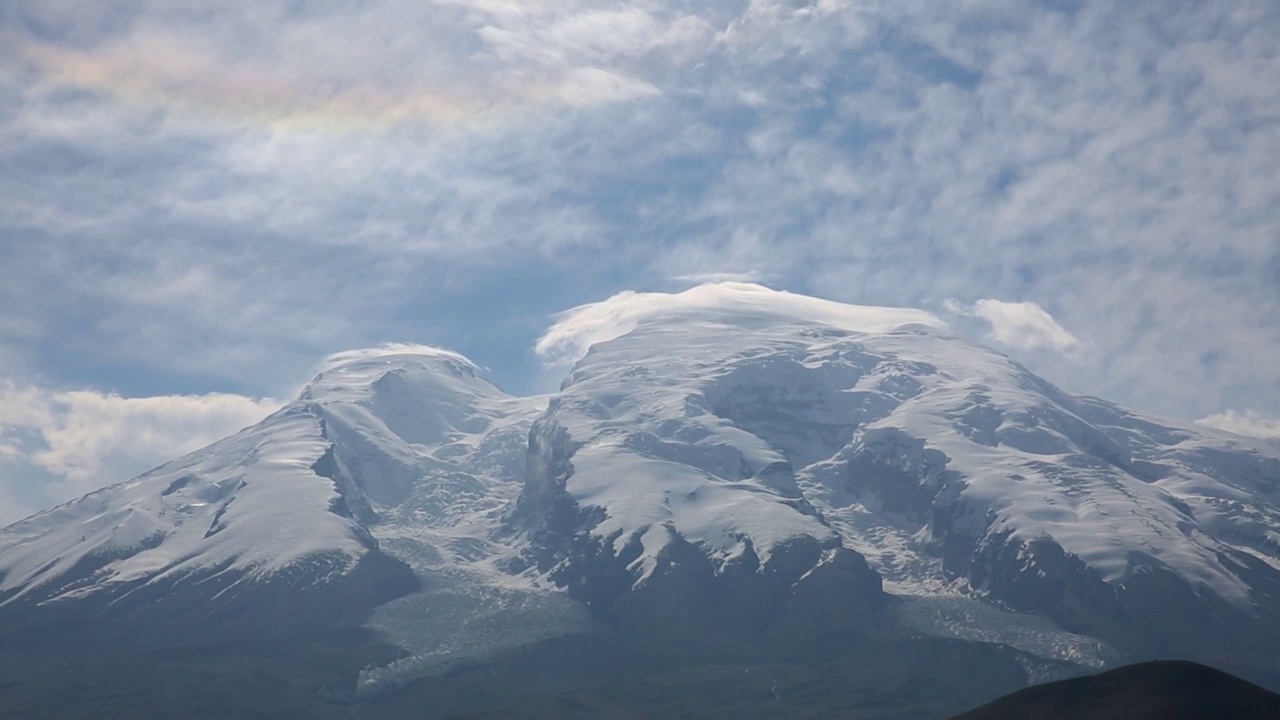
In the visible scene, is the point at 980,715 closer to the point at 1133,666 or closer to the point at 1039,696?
the point at 1039,696

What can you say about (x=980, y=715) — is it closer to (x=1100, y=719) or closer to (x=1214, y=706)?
(x=1100, y=719)

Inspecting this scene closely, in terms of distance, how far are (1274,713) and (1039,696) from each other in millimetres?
23089

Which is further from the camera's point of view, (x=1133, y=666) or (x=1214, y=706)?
(x=1133, y=666)

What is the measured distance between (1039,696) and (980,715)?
21.5ft

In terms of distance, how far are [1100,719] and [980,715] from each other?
41.7 ft

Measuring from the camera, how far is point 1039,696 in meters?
146

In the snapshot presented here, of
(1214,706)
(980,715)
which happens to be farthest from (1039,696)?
(1214,706)

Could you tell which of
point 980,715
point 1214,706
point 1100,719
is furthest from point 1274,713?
point 980,715

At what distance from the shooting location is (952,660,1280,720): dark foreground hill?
134 metres

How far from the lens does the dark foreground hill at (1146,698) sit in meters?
134

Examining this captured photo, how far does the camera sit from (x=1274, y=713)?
131 m

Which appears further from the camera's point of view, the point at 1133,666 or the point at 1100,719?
the point at 1133,666

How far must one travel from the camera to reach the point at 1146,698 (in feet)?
454

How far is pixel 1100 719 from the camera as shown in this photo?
13725 centimetres
